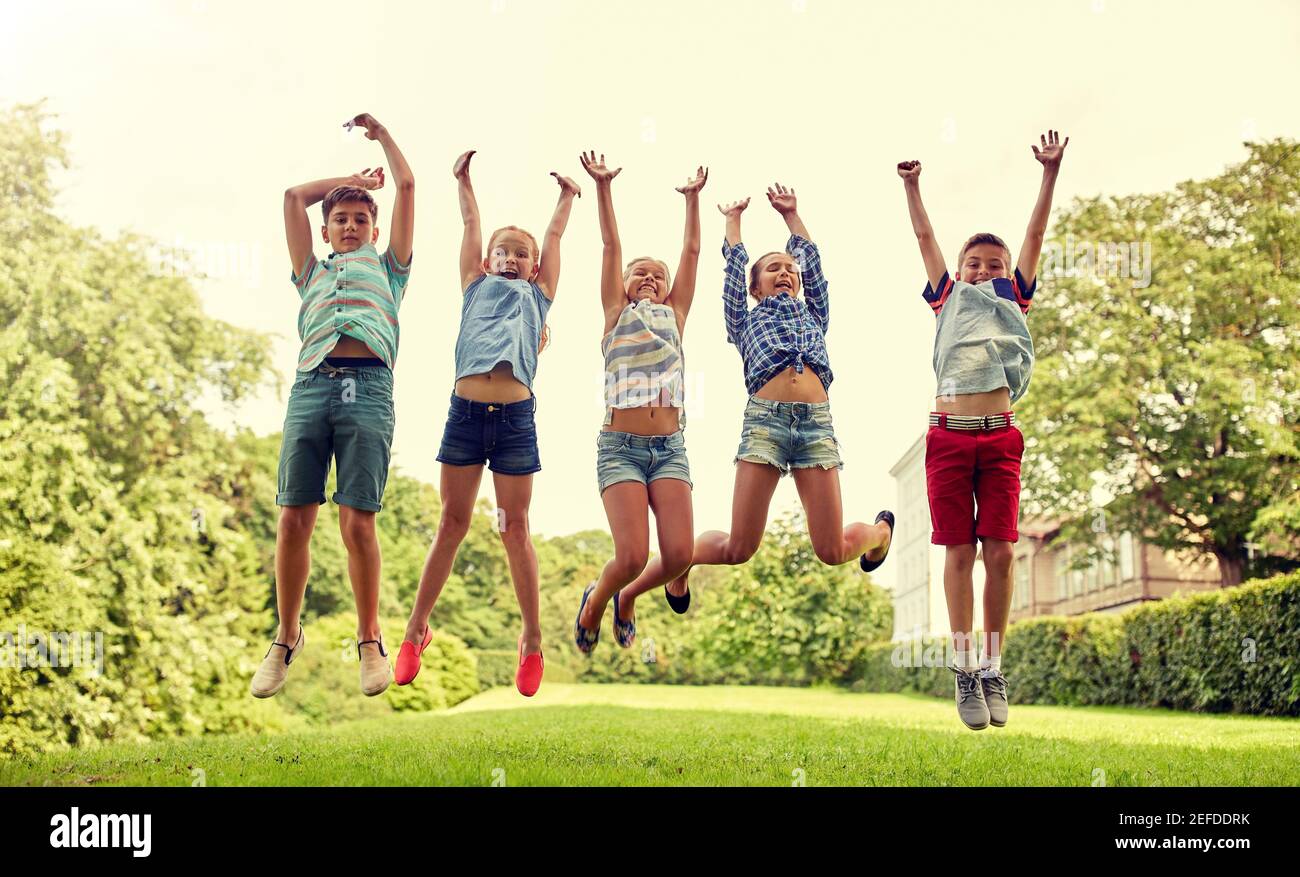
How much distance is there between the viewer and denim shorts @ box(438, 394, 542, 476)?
557 cm

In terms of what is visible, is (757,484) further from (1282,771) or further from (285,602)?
(1282,771)

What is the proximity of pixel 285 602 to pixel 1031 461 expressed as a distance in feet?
59.2

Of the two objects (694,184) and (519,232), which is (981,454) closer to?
(694,184)

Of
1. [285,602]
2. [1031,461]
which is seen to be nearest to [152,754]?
[285,602]

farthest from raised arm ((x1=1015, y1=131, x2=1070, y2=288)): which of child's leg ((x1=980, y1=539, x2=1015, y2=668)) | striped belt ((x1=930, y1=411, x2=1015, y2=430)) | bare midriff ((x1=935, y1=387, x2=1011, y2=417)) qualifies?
child's leg ((x1=980, y1=539, x2=1015, y2=668))

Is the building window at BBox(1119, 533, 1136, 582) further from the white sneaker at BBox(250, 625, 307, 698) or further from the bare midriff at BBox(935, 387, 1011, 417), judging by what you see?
the white sneaker at BBox(250, 625, 307, 698)

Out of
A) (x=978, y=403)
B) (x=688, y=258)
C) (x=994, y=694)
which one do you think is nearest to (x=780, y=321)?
(x=688, y=258)

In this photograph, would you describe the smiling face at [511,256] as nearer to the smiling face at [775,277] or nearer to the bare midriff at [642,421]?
the bare midriff at [642,421]

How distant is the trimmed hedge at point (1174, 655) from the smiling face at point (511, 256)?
4.69 m

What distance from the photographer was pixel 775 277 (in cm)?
617

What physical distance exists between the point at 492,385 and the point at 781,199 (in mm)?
2140

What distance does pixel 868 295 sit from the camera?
8.30 m

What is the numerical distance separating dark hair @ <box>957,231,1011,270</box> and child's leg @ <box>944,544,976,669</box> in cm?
164

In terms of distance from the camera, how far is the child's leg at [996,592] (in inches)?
224
